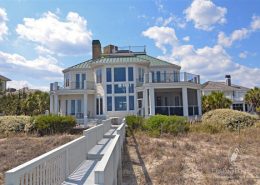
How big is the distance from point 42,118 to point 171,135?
995cm

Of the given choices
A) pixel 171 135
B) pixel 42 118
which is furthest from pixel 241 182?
pixel 42 118

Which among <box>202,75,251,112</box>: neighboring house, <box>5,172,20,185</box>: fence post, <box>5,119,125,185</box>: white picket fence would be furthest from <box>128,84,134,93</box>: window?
<box>202,75,251,112</box>: neighboring house

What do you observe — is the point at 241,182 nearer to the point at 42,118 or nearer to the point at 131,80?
the point at 42,118

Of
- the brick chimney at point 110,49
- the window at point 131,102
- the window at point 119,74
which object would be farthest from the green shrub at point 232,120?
the brick chimney at point 110,49

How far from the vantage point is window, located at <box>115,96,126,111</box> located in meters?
28.2

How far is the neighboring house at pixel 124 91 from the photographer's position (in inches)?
1027

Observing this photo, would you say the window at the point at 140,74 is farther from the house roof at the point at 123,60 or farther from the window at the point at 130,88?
the window at the point at 130,88

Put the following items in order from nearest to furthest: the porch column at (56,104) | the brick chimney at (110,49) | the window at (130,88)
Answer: the window at (130,88) < the porch column at (56,104) < the brick chimney at (110,49)

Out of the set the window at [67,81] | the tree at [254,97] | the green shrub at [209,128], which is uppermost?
the window at [67,81]

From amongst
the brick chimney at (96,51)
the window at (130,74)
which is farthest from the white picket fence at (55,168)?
the brick chimney at (96,51)

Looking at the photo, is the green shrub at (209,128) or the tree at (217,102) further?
the tree at (217,102)

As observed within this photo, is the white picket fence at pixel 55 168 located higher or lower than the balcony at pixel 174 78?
lower

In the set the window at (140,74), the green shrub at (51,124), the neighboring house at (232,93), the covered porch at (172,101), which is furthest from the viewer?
the neighboring house at (232,93)

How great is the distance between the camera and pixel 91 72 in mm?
31906
